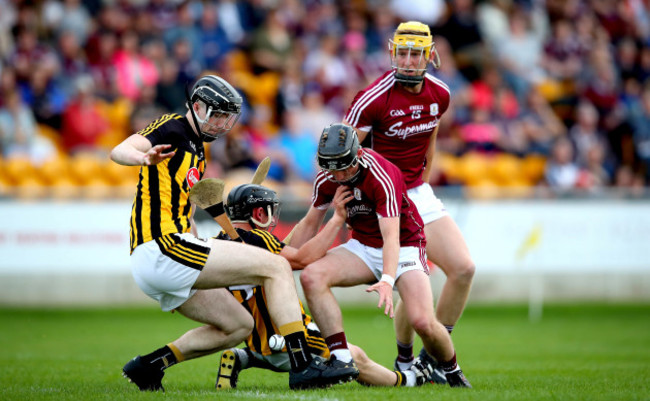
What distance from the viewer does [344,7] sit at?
20234mm

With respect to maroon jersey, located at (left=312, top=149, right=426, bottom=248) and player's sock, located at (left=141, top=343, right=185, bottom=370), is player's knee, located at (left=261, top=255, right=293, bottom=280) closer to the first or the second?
maroon jersey, located at (left=312, top=149, right=426, bottom=248)

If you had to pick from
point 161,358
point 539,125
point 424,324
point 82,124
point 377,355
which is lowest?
point 377,355

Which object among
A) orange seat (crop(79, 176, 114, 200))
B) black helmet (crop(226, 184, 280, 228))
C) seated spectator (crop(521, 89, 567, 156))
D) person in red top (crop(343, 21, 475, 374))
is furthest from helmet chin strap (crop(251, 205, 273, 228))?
seated spectator (crop(521, 89, 567, 156))

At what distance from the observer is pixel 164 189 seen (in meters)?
6.95

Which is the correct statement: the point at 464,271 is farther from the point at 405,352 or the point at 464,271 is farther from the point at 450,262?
the point at 405,352

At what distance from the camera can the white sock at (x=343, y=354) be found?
7.22 metres

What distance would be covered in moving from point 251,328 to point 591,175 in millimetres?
11370

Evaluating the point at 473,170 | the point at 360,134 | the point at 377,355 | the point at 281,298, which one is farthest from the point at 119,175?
the point at 281,298

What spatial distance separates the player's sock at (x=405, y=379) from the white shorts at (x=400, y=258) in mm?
819

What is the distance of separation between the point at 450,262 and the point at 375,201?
A: 1197 mm

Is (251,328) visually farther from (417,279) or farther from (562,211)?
(562,211)

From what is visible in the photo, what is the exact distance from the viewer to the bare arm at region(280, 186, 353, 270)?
290 inches

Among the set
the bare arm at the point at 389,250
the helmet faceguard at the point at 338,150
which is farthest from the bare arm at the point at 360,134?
the bare arm at the point at 389,250

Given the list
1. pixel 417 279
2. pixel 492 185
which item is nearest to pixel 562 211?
pixel 492 185
